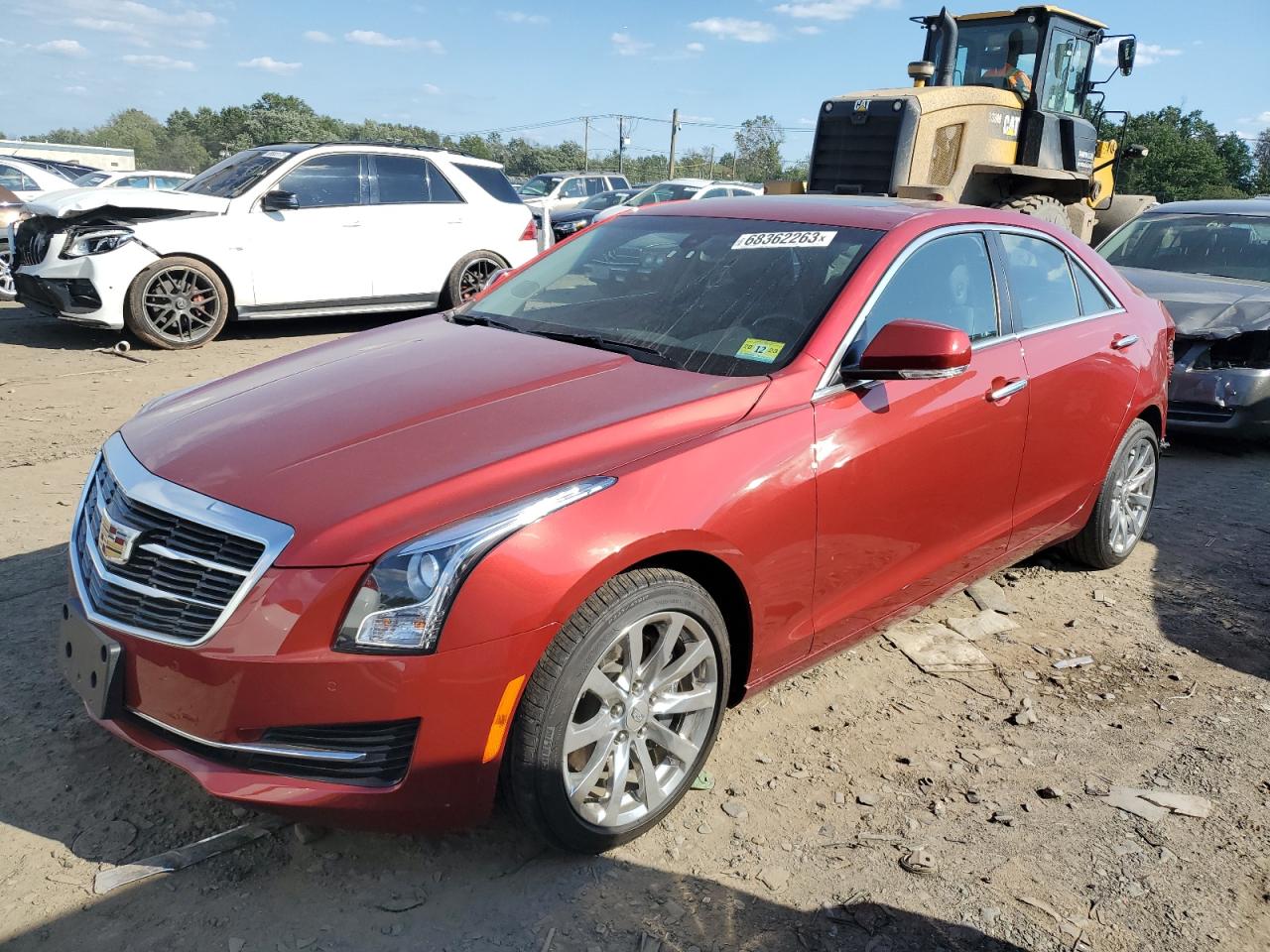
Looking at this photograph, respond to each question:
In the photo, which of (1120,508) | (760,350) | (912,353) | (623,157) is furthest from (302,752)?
(623,157)

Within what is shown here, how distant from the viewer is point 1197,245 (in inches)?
309

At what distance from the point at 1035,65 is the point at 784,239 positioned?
348 inches

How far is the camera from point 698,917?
7.93 ft

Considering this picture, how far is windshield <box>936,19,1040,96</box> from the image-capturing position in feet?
35.1

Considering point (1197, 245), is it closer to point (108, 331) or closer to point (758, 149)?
point (108, 331)

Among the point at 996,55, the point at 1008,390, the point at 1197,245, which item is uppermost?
the point at 996,55

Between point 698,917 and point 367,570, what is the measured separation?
1.17 metres

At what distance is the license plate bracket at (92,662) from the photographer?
2.39 m

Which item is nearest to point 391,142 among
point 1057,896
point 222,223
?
point 222,223

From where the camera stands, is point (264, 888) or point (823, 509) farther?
point (823, 509)

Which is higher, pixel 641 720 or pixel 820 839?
pixel 641 720

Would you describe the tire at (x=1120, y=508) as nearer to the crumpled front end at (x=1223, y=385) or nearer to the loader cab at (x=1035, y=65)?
the crumpled front end at (x=1223, y=385)

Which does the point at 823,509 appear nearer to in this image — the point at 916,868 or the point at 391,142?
the point at 916,868

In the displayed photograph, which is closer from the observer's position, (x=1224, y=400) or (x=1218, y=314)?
(x=1224, y=400)
